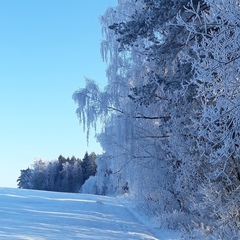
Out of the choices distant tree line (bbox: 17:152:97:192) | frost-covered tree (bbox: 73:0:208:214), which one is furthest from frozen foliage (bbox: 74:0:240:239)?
distant tree line (bbox: 17:152:97:192)

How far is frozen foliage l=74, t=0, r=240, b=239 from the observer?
16.7 feet

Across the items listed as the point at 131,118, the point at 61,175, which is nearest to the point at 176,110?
the point at 131,118

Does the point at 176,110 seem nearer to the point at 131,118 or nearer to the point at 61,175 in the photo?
the point at 131,118

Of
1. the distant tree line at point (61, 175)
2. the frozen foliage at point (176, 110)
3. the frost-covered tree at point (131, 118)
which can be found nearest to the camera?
the frozen foliage at point (176, 110)

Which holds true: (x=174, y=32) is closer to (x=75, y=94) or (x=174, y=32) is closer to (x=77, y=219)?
(x=75, y=94)

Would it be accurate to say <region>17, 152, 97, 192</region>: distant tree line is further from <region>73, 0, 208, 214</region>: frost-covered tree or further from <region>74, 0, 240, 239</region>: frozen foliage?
<region>73, 0, 208, 214</region>: frost-covered tree

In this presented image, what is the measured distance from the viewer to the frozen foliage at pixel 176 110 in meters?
5.08

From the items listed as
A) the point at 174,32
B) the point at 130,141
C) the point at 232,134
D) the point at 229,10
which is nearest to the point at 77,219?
the point at 130,141

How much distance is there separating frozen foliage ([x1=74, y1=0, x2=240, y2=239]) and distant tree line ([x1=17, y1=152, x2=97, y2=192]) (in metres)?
56.0

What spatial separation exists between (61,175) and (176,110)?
66.7 meters

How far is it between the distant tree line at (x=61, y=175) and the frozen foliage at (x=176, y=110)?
56.0 m

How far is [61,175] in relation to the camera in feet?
246

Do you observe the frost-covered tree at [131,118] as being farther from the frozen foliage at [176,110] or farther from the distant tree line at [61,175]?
the distant tree line at [61,175]

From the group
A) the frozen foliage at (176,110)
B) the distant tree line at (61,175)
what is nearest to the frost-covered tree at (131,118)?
the frozen foliage at (176,110)
